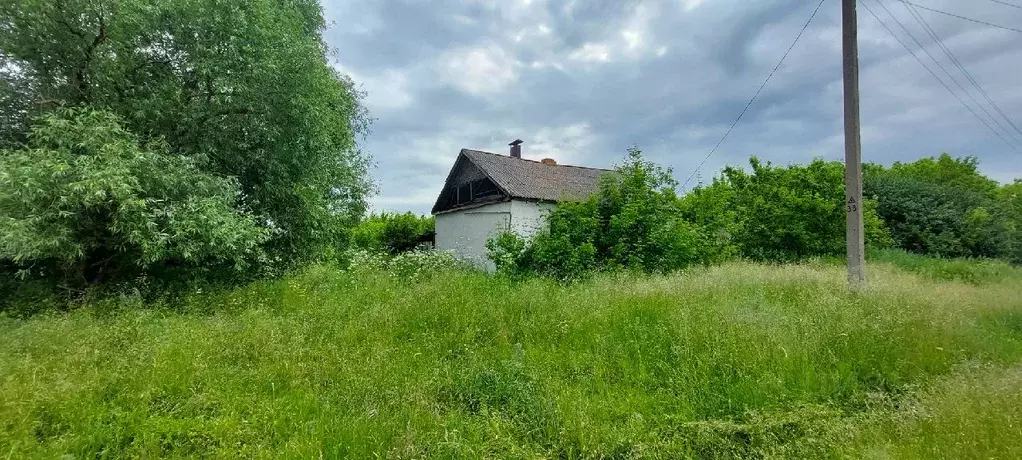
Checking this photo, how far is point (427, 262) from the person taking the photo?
32.8 feet

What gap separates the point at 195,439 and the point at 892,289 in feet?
28.6

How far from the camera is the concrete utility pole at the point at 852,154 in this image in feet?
Answer: 20.3

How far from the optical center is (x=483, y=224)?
642 inches

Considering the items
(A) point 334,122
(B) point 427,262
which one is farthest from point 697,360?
(A) point 334,122

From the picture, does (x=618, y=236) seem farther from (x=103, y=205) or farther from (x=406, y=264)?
(x=103, y=205)

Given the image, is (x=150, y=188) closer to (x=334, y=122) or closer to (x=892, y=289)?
(x=334, y=122)

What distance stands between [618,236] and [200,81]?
30.1 feet

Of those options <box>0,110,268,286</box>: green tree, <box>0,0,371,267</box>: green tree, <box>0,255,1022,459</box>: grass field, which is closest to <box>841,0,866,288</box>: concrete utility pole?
<box>0,255,1022,459</box>: grass field

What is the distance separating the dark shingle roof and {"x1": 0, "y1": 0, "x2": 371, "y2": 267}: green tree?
8041 mm

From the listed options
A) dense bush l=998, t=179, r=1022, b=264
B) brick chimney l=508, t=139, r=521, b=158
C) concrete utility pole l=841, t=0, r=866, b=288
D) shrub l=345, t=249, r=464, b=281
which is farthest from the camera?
brick chimney l=508, t=139, r=521, b=158

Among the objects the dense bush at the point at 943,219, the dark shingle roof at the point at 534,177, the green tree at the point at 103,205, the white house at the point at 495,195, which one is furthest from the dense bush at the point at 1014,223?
the green tree at the point at 103,205

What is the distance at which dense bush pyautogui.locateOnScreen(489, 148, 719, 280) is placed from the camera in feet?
32.5

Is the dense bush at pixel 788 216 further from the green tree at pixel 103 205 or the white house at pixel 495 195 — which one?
the green tree at pixel 103 205

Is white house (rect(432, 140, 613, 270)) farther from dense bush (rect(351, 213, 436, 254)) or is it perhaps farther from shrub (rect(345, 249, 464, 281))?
shrub (rect(345, 249, 464, 281))
